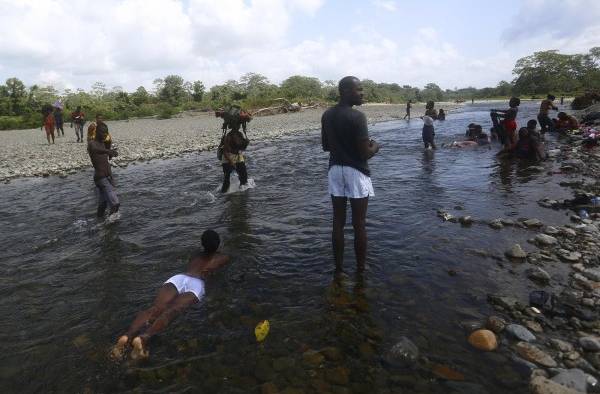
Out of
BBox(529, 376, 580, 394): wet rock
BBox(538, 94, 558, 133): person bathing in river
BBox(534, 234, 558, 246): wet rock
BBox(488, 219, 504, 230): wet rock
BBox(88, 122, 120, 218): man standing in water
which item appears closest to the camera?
BBox(529, 376, 580, 394): wet rock

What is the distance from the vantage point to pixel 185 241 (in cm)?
782

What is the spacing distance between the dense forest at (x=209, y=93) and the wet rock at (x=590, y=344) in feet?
191

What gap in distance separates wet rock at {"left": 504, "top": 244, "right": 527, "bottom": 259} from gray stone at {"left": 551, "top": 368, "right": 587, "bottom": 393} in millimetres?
2702

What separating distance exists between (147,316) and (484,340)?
12.6 ft

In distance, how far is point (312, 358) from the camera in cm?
402

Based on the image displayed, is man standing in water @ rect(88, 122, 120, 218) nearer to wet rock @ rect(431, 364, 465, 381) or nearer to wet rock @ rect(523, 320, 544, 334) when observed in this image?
wet rock @ rect(431, 364, 465, 381)

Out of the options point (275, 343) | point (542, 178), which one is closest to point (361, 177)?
point (275, 343)

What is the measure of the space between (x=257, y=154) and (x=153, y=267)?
13.6m

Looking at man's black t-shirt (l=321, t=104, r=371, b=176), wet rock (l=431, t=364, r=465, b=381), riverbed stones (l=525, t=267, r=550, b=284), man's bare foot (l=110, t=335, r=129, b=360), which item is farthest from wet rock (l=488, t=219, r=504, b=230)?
man's bare foot (l=110, t=335, r=129, b=360)

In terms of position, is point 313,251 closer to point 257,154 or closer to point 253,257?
point 253,257

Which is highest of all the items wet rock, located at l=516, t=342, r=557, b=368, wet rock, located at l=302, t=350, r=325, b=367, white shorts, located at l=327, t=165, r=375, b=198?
white shorts, located at l=327, t=165, r=375, b=198

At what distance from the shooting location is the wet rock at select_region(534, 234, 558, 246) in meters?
6.37

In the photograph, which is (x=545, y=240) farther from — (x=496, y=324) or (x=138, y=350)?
(x=138, y=350)

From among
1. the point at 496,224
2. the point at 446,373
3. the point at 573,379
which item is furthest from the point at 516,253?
the point at 446,373
